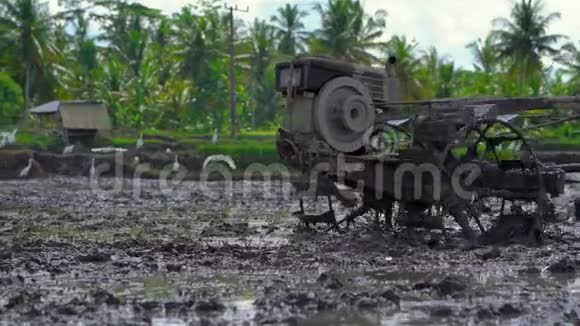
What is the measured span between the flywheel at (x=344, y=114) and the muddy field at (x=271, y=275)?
1681 mm

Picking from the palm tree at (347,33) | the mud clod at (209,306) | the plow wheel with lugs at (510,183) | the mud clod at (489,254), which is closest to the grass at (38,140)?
the palm tree at (347,33)

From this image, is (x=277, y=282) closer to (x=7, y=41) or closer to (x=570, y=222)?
(x=570, y=222)

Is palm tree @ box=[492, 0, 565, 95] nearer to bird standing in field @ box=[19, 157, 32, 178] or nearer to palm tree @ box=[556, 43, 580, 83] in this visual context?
palm tree @ box=[556, 43, 580, 83]

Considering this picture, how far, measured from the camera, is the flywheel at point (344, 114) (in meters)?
16.4

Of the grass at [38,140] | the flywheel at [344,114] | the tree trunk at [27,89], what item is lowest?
the grass at [38,140]

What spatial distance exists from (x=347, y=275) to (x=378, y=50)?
2087 inches

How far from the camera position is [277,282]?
39.4ft

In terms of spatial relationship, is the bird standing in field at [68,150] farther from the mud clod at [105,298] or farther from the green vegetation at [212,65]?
the mud clod at [105,298]

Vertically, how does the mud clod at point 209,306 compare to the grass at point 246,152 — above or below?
below

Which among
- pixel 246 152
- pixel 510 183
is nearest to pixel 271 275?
pixel 510 183

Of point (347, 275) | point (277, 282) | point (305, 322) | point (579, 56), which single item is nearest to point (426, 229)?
point (347, 275)

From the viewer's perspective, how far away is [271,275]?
501 inches

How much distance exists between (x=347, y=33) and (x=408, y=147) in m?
47.3

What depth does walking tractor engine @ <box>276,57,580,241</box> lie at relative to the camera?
15625mm
